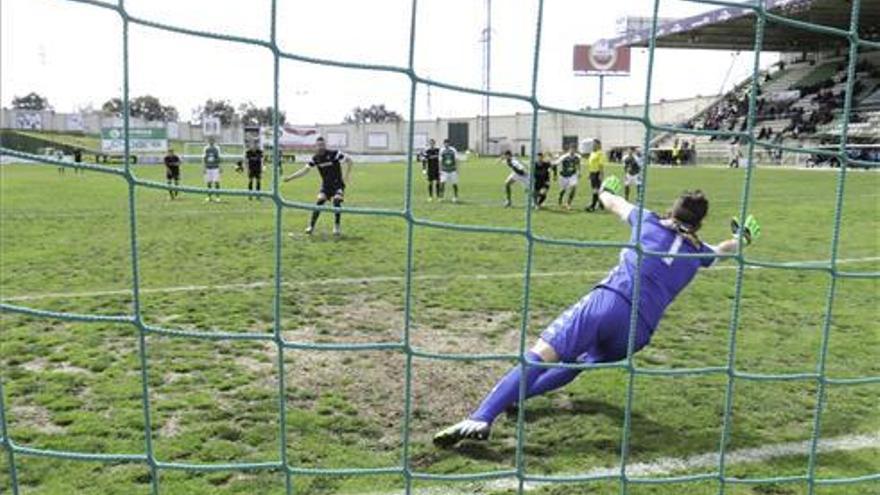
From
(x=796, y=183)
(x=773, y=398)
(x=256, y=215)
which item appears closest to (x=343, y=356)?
(x=773, y=398)

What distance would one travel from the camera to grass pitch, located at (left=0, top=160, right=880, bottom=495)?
382 cm

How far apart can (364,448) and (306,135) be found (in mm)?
43824

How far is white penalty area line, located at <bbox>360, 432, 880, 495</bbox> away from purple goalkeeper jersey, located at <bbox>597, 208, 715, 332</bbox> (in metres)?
0.70

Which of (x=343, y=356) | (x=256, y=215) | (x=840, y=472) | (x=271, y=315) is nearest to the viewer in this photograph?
(x=840, y=472)

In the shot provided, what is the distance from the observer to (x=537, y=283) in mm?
8406

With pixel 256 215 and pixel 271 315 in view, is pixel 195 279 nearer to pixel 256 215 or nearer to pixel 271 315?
pixel 271 315

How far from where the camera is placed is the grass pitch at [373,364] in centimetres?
382

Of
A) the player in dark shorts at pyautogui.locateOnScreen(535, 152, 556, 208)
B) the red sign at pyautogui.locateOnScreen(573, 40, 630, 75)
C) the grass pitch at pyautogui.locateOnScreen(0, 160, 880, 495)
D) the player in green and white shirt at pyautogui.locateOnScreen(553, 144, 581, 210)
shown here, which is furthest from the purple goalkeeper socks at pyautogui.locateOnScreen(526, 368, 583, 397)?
the red sign at pyautogui.locateOnScreen(573, 40, 630, 75)

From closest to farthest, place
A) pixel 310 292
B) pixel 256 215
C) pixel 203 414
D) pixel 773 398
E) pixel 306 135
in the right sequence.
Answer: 1. pixel 203 414
2. pixel 773 398
3. pixel 310 292
4. pixel 256 215
5. pixel 306 135

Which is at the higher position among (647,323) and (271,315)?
(647,323)

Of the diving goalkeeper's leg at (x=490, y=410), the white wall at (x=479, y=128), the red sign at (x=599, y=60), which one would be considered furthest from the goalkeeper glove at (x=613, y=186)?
the red sign at (x=599, y=60)

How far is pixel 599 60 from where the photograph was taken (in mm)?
66562

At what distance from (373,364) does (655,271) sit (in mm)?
2122

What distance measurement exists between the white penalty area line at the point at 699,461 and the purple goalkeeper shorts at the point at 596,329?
61 centimetres
